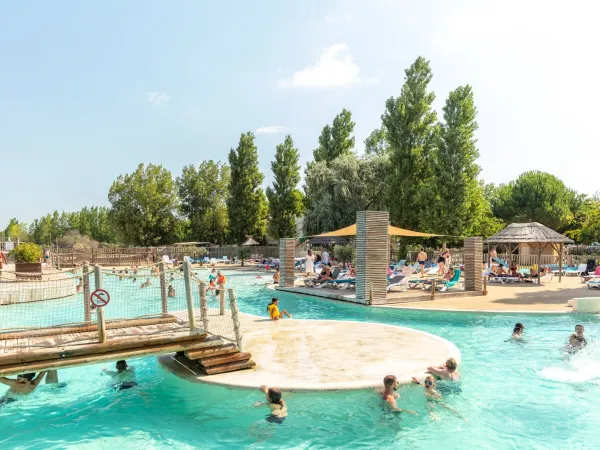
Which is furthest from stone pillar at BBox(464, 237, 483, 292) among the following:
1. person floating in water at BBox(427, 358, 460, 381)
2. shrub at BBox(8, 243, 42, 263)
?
shrub at BBox(8, 243, 42, 263)

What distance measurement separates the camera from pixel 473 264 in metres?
17.9

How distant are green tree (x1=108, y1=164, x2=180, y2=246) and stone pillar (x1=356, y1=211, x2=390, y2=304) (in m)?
44.9

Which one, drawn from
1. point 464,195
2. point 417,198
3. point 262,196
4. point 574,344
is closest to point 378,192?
point 417,198

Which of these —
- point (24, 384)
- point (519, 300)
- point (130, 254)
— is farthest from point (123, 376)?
point (130, 254)

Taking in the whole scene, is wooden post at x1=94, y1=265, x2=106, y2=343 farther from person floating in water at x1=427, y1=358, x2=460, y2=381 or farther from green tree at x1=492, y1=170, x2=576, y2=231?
green tree at x1=492, y1=170, x2=576, y2=231

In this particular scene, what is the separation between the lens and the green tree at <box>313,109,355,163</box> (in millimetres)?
42531

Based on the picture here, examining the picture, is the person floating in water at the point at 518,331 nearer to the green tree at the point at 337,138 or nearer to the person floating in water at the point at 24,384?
the person floating in water at the point at 24,384

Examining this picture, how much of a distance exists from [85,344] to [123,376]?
222 centimetres

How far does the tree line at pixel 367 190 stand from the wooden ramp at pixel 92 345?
87.1ft

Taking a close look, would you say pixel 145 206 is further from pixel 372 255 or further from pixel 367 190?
pixel 372 255

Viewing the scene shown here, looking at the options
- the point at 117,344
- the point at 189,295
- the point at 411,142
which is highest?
the point at 411,142

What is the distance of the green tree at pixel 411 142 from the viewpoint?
33.5 m

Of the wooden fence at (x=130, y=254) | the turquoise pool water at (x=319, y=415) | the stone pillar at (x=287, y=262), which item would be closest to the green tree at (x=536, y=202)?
the wooden fence at (x=130, y=254)

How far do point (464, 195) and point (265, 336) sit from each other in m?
25.3
